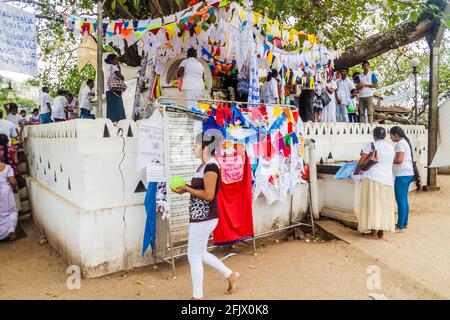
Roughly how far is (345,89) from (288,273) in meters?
7.60

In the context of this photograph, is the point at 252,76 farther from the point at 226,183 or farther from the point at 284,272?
the point at 284,272

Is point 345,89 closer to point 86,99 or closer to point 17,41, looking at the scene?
point 86,99

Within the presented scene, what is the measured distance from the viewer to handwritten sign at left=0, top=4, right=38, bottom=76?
4773 mm

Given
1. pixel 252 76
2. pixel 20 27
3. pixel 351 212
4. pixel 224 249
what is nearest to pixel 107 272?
pixel 224 249

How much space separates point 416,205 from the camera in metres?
8.20

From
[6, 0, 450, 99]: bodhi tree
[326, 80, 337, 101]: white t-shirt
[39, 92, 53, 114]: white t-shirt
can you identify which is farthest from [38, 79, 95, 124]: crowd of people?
[326, 80, 337, 101]: white t-shirt

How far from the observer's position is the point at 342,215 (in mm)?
6289

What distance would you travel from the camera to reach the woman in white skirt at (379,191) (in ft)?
18.2

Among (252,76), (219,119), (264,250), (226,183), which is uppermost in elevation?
(252,76)

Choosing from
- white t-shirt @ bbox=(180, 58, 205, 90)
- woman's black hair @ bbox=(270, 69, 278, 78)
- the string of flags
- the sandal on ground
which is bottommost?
the sandal on ground

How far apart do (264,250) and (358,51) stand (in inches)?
279

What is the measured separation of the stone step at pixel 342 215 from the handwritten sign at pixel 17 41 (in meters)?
5.18

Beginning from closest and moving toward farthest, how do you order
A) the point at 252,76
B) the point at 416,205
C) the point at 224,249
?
1. the point at 224,249
2. the point at 252,76
3. the point at 416,205

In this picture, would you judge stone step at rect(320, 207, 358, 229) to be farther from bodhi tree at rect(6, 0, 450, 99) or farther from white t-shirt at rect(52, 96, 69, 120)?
white t-shirt at rect(52, 96, 69, 120)
